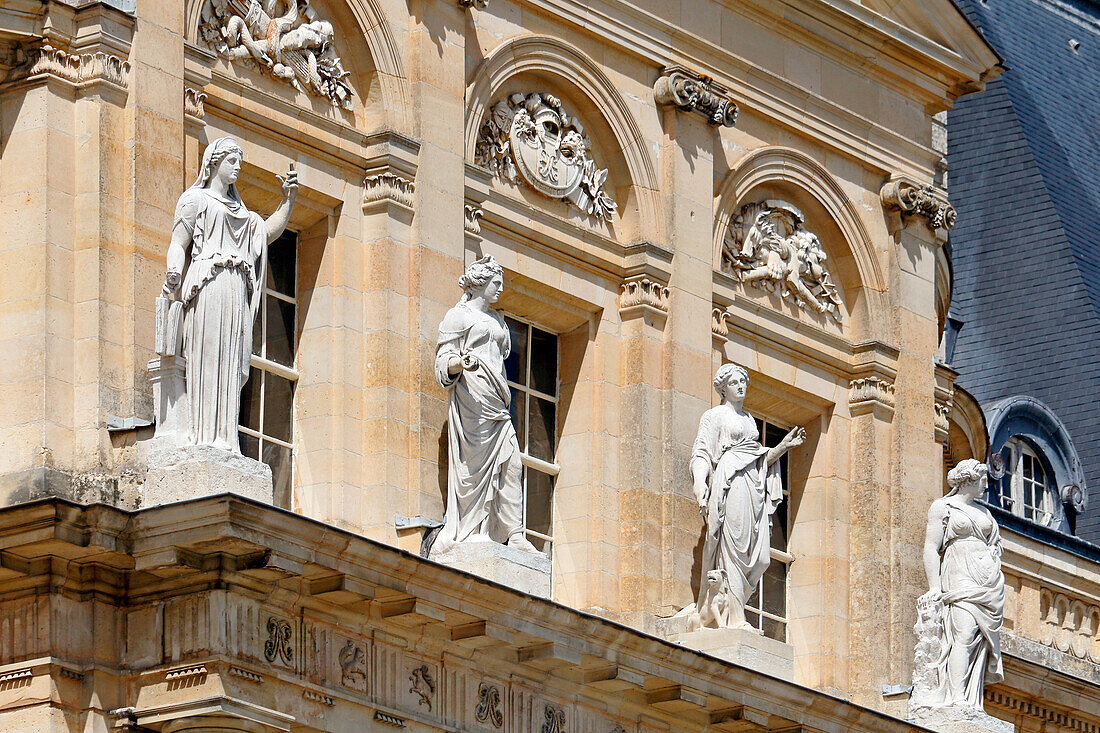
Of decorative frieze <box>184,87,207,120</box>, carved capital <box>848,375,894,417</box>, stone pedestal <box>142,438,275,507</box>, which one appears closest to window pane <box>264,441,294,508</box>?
stone pedestal <box>142,438,275,507</box>

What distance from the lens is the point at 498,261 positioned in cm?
2580

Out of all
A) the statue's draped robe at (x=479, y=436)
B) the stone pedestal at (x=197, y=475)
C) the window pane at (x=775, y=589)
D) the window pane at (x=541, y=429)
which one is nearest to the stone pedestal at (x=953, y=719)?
the window pane at (x=775, y=589)

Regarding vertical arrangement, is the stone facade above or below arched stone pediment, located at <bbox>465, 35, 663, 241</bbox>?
below

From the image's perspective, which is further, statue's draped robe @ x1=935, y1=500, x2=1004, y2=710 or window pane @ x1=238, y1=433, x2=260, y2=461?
statue's draped robe @ x1=935, y1=500, x2=1004, y2=710

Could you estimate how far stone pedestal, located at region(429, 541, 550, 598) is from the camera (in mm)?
23531

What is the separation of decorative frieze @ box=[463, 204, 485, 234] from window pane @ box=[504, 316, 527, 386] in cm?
100

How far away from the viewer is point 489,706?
24.0 meters

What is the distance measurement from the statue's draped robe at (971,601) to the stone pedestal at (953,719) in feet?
0.26

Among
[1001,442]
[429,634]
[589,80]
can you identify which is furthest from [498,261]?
[1001,442]

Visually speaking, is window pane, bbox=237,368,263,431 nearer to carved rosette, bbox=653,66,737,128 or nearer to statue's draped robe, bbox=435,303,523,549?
statue's draped robe, bbox=435,303,523,549

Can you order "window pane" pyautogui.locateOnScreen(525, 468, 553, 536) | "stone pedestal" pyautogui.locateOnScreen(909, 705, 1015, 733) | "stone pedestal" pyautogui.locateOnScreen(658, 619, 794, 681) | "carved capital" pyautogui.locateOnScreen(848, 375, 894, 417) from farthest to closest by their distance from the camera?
"carved capital" pyautogui.locateOnScreen(848, 375, 894, 417)
"stone pedestal" pyautogui.locateOnScreen(909, 705, 1015, 733)
"window pane" pyautogui.locateOnScreen(525, 468, 553, 536)
"stone pedestal" pyautogui.locateOnScreen(658, 619, 794, 681)

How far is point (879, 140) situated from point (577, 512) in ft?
16.6

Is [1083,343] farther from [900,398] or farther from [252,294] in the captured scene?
[252,294]

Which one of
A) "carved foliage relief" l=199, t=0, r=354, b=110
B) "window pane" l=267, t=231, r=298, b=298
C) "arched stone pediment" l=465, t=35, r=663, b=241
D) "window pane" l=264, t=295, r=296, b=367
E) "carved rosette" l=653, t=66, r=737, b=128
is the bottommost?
"window pane" l=264, t=295, r=296, b=367
